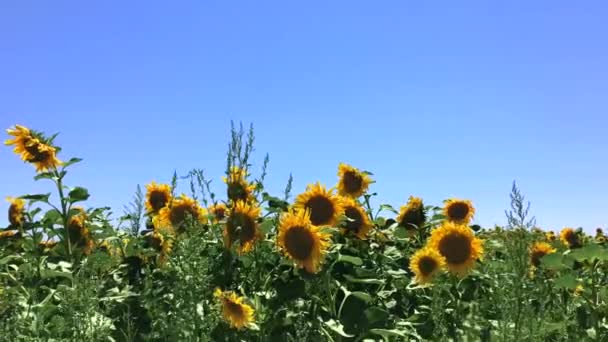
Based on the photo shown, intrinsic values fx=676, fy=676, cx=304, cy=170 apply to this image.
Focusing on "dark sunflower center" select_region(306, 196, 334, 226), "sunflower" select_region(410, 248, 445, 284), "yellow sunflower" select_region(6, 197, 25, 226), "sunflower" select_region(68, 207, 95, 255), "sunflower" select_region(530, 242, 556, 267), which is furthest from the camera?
"sunflower" select_region(530, 242, 556, 267)

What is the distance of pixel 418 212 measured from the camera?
6.58 m

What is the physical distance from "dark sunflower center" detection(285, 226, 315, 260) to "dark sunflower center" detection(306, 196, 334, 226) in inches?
21.5

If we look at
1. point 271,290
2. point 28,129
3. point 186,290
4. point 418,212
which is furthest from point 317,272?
point 28,129

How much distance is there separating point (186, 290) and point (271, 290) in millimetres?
1533

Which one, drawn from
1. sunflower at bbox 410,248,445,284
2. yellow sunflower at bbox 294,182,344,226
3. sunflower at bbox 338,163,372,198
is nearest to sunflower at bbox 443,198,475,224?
sunflower at bbox 338,163,372,198

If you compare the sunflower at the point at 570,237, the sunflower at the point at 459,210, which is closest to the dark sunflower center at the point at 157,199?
the sunflower at the point at 459,210

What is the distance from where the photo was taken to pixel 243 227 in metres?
4.67

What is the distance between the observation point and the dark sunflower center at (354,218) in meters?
5.57

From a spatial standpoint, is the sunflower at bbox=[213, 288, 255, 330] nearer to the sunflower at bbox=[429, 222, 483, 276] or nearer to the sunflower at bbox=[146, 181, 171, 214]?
the sunflower at bbox=[429, 222, 483, 276]

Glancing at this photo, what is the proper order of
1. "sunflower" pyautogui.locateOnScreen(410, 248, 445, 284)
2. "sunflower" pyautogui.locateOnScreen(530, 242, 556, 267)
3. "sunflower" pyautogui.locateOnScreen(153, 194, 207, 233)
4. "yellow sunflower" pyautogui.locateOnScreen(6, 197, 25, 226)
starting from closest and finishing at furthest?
"sunflower" pyautogui.locateOnScreen(410, 248, 445, 284) < "sunflower" pyautogui.locateOnScreen(153, 194, 207, 233) < "yellow sunflower" pyautogui.locateOnScreen(6, 197, 25, 226) < "sunflower" pyautogui.locateOnScreen(530, 242, 556, 267)

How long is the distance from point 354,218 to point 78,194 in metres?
2.21

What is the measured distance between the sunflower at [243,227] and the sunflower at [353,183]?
67.1 inches

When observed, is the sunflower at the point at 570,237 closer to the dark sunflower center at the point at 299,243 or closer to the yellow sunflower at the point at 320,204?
the yellow sunflower at the point at 320,204

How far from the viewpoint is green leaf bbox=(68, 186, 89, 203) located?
5224 millimetres
